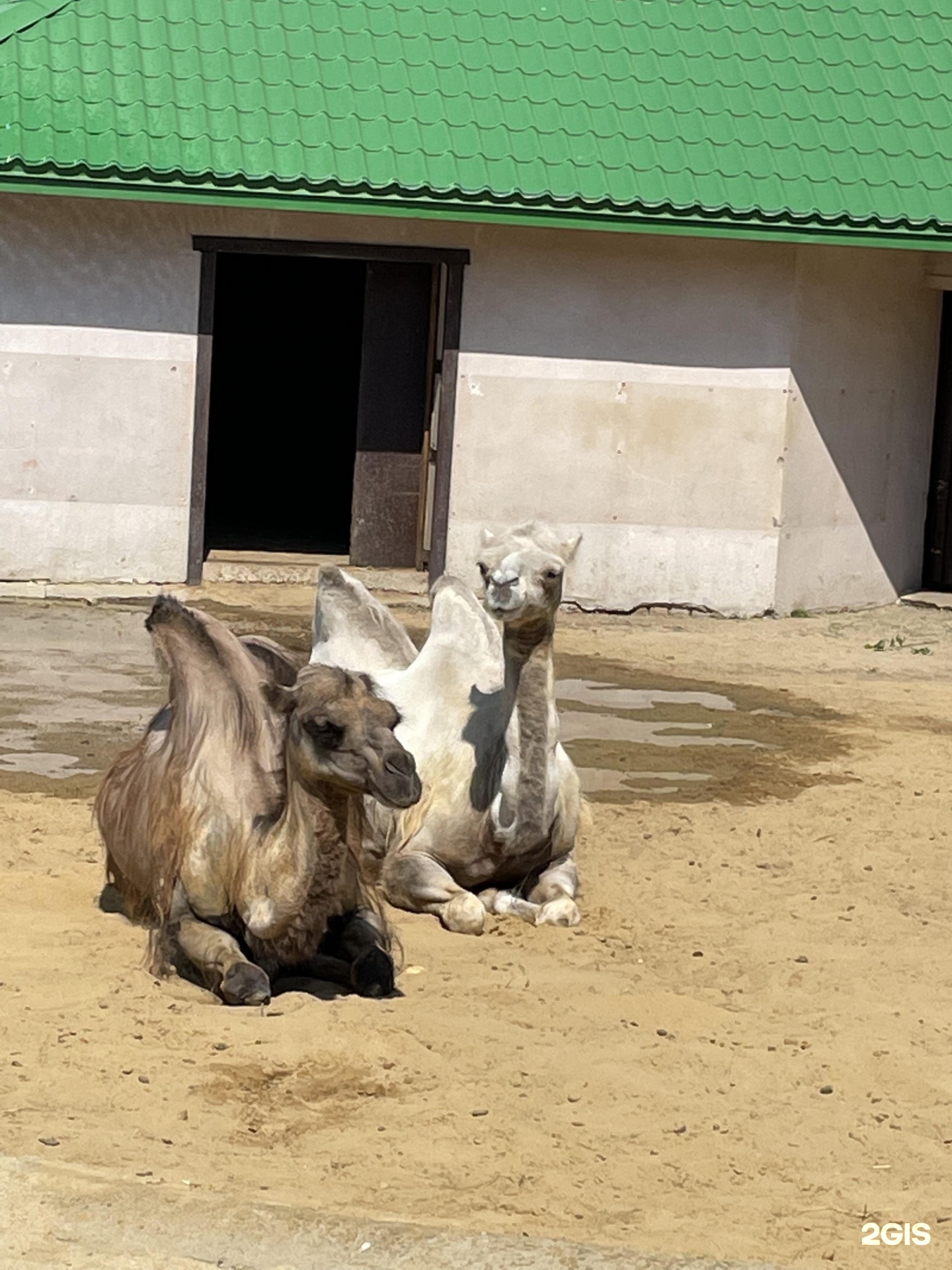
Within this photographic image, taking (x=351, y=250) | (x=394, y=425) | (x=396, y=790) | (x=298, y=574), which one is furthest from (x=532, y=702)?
(x=394, y=425)

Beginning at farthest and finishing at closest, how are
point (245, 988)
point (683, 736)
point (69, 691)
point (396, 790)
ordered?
point (69, 691), point (683, 736), point (245, 988), point (396, 790)

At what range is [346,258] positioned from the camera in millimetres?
14953

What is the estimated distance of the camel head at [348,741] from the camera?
225 inches

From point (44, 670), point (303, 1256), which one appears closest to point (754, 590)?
point (44, 670)

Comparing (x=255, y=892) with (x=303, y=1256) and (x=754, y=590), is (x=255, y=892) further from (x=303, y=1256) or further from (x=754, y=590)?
(x=754, y=590)

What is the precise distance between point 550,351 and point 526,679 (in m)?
8.10

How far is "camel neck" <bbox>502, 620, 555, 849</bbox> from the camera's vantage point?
7078 millimetres

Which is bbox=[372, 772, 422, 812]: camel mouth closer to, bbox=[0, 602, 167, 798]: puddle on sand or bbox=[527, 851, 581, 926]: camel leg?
bbox=[527, 851, 581, 926]: camel leg

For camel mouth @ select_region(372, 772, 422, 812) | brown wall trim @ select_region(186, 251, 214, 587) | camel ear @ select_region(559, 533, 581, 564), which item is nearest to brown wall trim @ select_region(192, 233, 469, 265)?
brown wall trim @ select_region(186, 251, 214, 587)

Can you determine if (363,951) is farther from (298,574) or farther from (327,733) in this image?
(298,574)

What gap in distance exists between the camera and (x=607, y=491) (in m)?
15.1

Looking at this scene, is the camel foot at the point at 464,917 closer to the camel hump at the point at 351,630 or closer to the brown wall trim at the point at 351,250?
the camel hump at the point at 351,630

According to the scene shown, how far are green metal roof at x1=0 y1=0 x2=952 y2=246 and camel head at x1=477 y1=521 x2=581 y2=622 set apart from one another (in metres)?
7.42

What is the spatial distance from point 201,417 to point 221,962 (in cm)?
900
